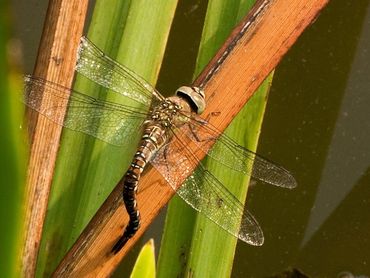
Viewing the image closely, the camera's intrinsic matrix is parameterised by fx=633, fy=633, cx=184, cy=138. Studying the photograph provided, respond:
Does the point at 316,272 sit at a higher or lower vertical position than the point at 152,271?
lower

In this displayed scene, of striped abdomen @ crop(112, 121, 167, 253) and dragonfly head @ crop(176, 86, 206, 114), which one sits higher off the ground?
dragonfly head @ crop(176, 86, 206, 114)

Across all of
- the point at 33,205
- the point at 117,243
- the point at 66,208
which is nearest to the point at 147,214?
the point at 117,243

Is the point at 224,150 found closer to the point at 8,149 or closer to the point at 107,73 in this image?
the point at 107,73

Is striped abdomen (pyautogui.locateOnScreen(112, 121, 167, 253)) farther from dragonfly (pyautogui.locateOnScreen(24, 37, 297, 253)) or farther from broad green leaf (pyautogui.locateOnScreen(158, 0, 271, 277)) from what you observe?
broad green leaf (pyautogui.locateOnScreen(158, 0, 271, 277))

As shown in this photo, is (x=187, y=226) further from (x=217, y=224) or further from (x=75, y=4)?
(x=75, y=4)

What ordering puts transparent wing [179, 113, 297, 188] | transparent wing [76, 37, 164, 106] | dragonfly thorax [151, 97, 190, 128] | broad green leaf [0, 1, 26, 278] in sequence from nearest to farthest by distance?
broad green leaf [0, 1, 26, 278], transparent wing [179, 113, 297, 188], transparent wing [76, 37, 164, 106], dragonfly thorax [151, 97, 190, 128]

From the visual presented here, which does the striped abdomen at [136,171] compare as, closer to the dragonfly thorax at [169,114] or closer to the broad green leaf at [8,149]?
the dragonfly thorax at [169,114]

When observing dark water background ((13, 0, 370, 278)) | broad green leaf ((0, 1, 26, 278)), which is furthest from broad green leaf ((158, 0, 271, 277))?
dark water background ((13, 0, 370, 278))
